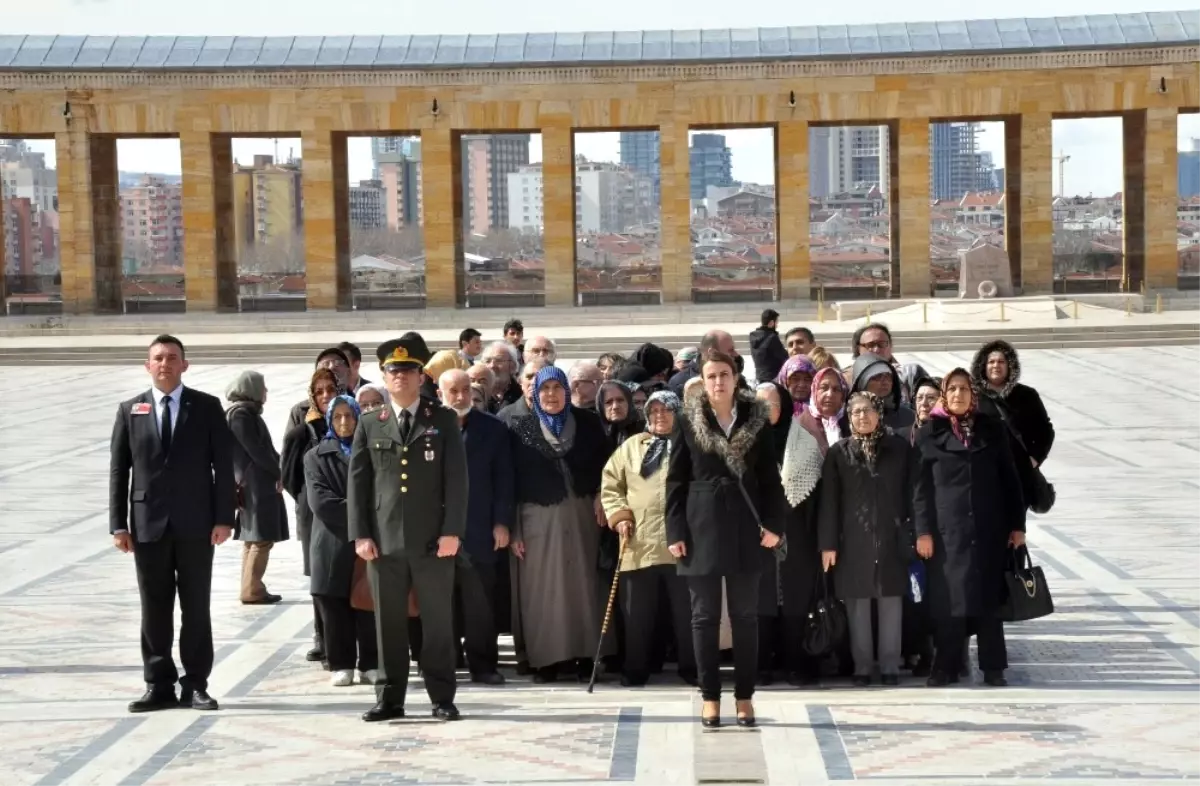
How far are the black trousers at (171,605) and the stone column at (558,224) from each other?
3153cm

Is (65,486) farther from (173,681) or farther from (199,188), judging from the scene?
(199,188)

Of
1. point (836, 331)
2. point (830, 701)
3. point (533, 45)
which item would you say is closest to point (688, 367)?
point (830, 701)

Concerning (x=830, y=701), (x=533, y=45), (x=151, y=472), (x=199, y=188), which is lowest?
(x=830, y=701)

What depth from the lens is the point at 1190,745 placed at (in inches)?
302

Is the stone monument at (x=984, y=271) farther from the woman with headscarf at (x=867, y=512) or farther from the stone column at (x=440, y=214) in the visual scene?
the woman with headscarf at (x=867, y=512)

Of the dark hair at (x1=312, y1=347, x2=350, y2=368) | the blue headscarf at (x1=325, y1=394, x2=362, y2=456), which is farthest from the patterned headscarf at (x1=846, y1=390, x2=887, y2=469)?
the dark hair at (x1=312, y1=347, x2=350, y2=368)

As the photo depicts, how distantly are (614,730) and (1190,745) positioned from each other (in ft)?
7.75

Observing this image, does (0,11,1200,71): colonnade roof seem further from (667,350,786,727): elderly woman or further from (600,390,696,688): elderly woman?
(667,350,786,727): elderly woman

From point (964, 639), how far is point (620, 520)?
178cm

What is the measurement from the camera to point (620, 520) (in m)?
8.84

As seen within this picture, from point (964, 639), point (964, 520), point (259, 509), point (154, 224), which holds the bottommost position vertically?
point (964, 639)

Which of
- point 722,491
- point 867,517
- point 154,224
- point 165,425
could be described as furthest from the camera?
point 154,224

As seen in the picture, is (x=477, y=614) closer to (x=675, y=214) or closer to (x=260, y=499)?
(x=260, y=499)

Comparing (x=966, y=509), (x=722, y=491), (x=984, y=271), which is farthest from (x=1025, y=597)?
(x=984, y=271)
